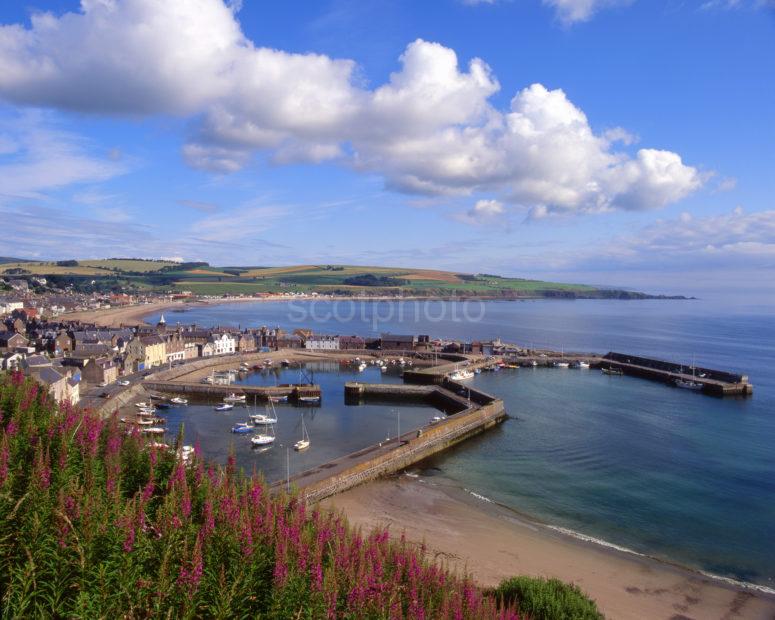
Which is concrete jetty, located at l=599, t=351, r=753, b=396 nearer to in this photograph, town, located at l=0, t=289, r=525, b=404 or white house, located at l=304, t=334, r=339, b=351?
town, located at l=0, t=289, r=525, b=404

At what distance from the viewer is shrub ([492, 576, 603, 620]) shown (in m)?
12.0

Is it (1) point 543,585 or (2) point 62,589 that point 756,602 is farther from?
(2) point 62,589

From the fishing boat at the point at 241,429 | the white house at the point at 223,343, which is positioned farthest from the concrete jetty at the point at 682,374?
the white house at the point at 223,343

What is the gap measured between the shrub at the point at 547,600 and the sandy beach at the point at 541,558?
228cm

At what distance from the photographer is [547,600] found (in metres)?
12.3

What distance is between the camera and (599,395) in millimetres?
48844

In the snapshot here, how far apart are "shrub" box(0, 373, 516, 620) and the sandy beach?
21.1 feet

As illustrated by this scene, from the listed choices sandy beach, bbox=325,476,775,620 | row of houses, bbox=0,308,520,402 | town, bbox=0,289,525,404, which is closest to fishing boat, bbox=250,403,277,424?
town, bbox=0,289,525,404

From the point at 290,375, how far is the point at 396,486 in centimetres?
3352

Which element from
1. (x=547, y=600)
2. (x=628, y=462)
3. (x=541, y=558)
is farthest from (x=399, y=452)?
(x=547, y=600)

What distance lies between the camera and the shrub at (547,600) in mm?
11961

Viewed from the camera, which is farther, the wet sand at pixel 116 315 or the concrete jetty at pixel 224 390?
the wet sand at pixel 116 315

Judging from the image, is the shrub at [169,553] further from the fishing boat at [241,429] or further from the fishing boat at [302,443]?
the fishing boat at [241,429]

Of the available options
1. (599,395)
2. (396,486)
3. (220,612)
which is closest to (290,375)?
(599,395)
